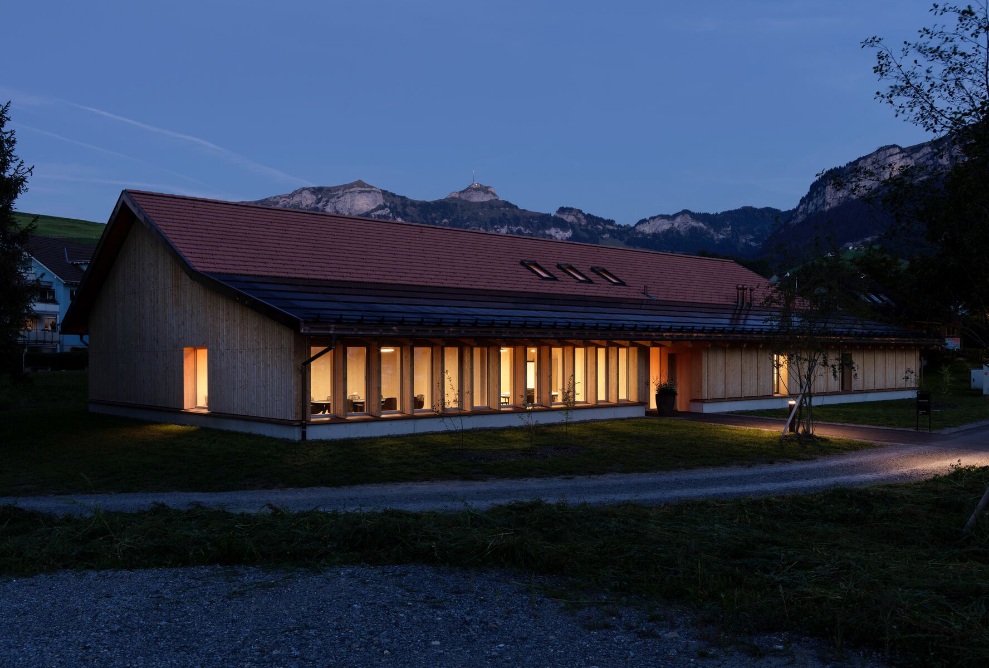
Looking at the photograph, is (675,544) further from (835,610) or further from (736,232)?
(736,232)

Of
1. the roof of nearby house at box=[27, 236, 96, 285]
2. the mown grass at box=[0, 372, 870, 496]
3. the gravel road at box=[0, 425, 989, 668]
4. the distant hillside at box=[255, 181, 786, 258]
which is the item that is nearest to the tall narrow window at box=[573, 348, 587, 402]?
the mown grass at box=[0, 372, 870, 496]

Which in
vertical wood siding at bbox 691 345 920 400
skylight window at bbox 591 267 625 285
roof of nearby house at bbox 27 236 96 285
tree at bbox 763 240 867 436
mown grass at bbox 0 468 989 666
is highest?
roof of nearby house at bbox 27 236 96 285

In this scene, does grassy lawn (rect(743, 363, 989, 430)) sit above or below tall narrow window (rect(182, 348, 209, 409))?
below

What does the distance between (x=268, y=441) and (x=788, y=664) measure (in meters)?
15.6

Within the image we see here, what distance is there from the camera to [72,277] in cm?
6625

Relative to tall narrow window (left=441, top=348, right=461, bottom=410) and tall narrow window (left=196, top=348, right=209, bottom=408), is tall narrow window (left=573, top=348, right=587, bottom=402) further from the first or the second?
tall narrow window (left=196, top=348, right=209, bottom=408)

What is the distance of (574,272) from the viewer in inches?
1291

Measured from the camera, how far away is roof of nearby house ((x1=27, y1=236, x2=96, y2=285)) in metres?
66.0

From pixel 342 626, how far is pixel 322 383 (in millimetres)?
14880

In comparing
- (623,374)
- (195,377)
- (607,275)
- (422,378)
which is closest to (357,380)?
(422,378)

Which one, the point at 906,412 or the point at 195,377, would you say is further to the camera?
the point at 906,412

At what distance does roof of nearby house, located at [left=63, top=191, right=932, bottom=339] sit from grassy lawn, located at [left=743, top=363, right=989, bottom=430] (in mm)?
3053

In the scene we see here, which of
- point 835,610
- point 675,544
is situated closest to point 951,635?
point 835,610

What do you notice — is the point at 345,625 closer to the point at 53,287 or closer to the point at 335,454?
the point at 335,454
